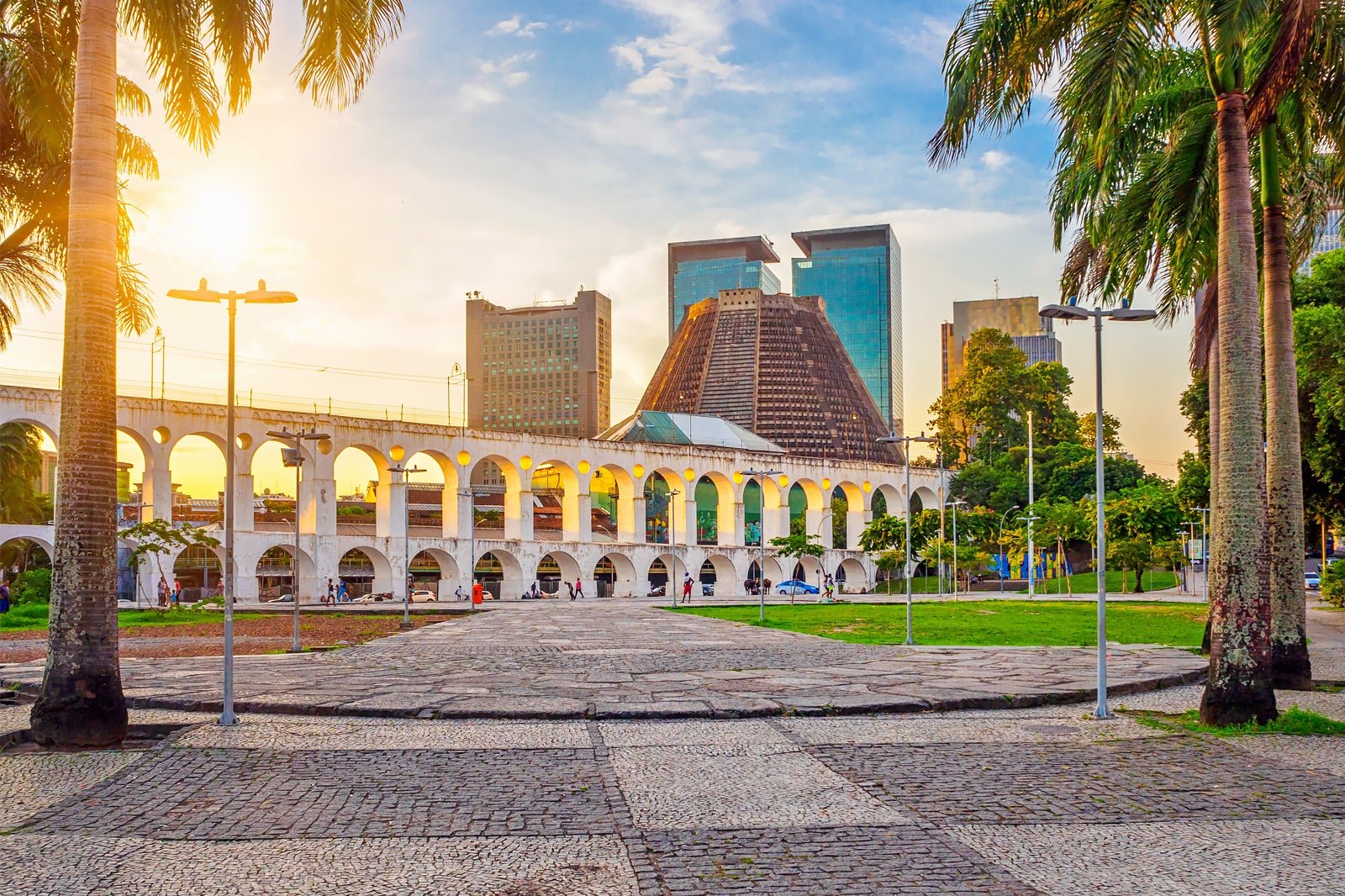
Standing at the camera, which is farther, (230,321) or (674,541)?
(674,541)

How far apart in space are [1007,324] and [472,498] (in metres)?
148

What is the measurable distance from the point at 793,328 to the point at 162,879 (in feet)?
399

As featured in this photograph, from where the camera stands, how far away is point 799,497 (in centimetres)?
8931

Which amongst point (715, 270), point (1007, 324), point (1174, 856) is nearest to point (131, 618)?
point (1174, 856)

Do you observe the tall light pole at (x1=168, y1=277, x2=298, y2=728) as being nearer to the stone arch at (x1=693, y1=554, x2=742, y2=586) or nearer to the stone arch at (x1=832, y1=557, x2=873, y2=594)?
the stone arch at (x1=693, y1=554, x2=742, y2=586)

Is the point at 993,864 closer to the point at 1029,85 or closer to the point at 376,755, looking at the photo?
the point at 376,755

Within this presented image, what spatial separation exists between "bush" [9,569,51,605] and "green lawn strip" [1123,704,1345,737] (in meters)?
31.6

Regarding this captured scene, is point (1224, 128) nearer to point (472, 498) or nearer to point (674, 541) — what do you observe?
point (674, 541)

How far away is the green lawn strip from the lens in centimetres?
884

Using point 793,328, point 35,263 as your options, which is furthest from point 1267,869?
point 793,328

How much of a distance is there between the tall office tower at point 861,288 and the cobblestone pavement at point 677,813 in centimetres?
16504

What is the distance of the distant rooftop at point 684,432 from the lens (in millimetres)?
70750

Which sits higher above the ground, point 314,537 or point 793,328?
point 793,328

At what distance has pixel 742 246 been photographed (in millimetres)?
172250
